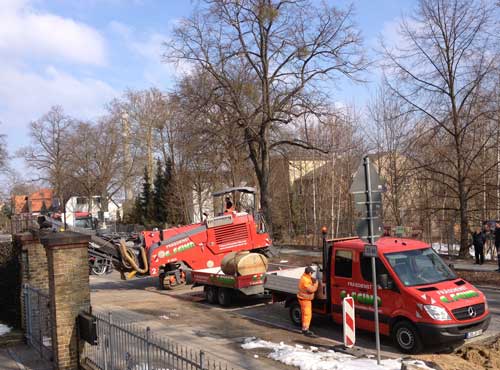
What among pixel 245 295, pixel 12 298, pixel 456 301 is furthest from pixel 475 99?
pixel 12 298

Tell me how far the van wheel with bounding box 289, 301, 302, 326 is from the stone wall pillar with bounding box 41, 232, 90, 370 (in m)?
5.42

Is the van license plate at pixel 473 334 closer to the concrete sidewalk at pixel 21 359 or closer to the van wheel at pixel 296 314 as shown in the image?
the van wheel at pixel 296 314

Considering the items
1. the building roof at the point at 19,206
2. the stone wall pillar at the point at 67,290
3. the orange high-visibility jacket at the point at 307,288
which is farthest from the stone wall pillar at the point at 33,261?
the building roof at the point at 19,206

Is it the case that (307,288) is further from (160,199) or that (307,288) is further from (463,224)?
(160,199)

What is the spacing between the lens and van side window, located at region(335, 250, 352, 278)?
11391 mm

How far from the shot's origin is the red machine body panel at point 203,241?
19.3m

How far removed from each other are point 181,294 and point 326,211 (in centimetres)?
2551

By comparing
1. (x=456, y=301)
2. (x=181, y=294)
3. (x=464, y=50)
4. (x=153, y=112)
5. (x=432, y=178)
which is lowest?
(x=181, y=294)

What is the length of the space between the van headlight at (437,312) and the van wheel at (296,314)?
369 centimetres

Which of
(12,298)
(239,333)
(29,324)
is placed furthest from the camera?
(12,298)

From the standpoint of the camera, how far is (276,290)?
13516 millimetres

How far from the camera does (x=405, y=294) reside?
33.0 feet

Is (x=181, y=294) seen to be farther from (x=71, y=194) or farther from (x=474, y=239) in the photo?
(x=71, y=194)

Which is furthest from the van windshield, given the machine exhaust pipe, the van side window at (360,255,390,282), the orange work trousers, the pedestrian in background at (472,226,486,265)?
the pedestrian in background at (472,226,486,265)
